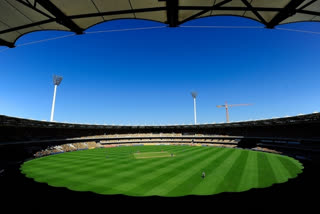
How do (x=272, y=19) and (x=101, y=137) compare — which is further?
(x=101, y=137)

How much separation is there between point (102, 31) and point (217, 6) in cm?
436

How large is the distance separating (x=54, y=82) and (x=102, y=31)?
68.5 m

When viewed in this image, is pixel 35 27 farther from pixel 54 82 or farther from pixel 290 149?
pixel 54 82

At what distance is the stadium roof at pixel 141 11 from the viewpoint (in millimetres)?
5293

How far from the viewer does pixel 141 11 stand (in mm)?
5574

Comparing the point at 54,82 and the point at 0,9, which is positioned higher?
the point at 54,82

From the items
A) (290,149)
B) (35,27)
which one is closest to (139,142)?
(290,149)

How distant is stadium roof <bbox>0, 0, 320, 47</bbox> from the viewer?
17.4ft

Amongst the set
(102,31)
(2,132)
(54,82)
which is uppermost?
(54,82)

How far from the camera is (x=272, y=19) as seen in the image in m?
5.93

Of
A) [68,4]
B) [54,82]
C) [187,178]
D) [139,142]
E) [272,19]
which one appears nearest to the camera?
[68,4]

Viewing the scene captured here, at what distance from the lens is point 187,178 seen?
58.9 feet

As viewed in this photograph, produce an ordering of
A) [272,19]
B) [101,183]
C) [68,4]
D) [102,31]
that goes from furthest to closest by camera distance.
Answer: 1. [101,183]
2. [102,31]
3. [272,19]
4. [68,4]

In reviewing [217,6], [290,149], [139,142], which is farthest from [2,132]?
[290,149]
